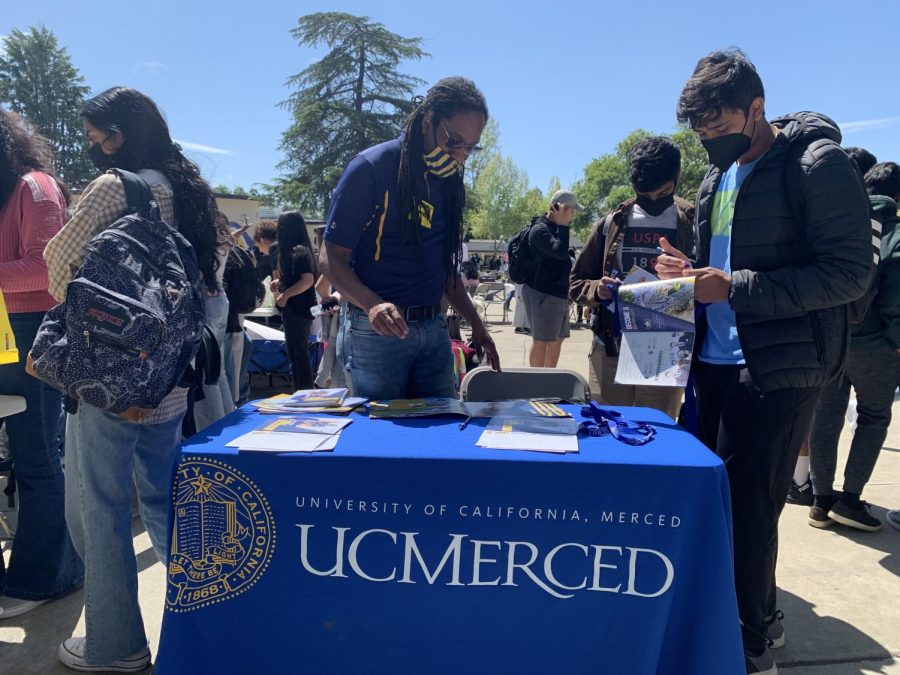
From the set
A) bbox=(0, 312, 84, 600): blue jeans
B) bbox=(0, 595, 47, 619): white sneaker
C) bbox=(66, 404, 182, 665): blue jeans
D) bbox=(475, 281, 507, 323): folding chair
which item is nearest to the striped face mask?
bbox=(66, 404, 182, 665): blue jeans

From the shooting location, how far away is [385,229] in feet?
7.15

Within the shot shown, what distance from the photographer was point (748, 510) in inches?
77.6

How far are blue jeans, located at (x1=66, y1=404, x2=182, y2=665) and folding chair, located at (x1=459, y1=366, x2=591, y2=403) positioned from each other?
1251 mm

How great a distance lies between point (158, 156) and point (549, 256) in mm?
3718

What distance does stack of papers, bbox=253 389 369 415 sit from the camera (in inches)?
76.6

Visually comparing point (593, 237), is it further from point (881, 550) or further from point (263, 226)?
point (263, 226)

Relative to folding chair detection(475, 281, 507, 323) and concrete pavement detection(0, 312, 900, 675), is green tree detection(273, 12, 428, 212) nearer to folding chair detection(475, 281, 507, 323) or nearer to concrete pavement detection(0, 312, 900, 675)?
folding chair detection(475, 281, 507, 323)

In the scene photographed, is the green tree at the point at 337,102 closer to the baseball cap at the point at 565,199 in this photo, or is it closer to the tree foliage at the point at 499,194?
the tree foliage at the point at 499,194

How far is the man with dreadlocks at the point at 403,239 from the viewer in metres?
2.11

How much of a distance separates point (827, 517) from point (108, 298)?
364 cm

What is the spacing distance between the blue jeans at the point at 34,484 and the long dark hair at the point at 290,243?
→ 2887 mm

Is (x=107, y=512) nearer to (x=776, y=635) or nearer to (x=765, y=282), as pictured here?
(x=765, y=282)

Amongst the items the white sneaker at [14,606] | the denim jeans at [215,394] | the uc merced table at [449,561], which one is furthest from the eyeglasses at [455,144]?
the white sneaker at [14,606]

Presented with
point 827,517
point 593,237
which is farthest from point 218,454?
point 827,517
